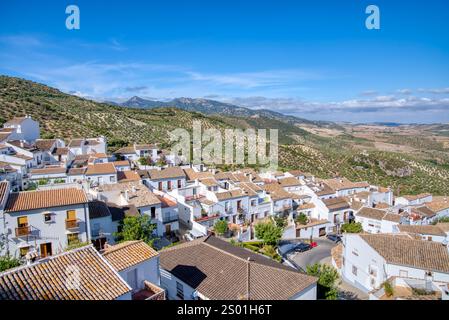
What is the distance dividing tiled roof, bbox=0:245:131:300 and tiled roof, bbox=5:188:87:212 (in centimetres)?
790

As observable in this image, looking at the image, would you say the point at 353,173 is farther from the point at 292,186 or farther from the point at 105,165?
the point at 105,165

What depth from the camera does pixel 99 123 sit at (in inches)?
2650

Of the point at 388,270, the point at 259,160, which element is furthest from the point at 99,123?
the point at 388,270

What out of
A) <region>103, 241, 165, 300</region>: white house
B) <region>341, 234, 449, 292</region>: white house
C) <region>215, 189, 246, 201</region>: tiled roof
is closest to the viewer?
<region>103, 241, 165, 300</region>: white house

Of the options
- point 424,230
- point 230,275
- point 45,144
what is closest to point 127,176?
point 45,144

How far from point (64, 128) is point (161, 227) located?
42361 mm

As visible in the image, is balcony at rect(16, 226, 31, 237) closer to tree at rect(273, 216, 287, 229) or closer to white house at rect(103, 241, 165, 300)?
white house at rect(103, 241, 165, 300)

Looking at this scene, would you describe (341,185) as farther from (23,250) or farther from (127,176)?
(23,250)

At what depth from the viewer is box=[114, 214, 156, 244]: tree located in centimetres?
1864

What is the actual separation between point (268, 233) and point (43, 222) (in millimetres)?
15837

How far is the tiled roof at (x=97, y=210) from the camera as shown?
1984cm

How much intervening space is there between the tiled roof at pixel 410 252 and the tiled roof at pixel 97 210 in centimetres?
1685

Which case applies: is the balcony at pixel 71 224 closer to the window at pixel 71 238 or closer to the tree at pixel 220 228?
the window at pixel 71 238

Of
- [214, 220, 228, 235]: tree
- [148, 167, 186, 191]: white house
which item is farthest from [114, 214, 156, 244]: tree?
[148, 167, 186, 191]: white house
